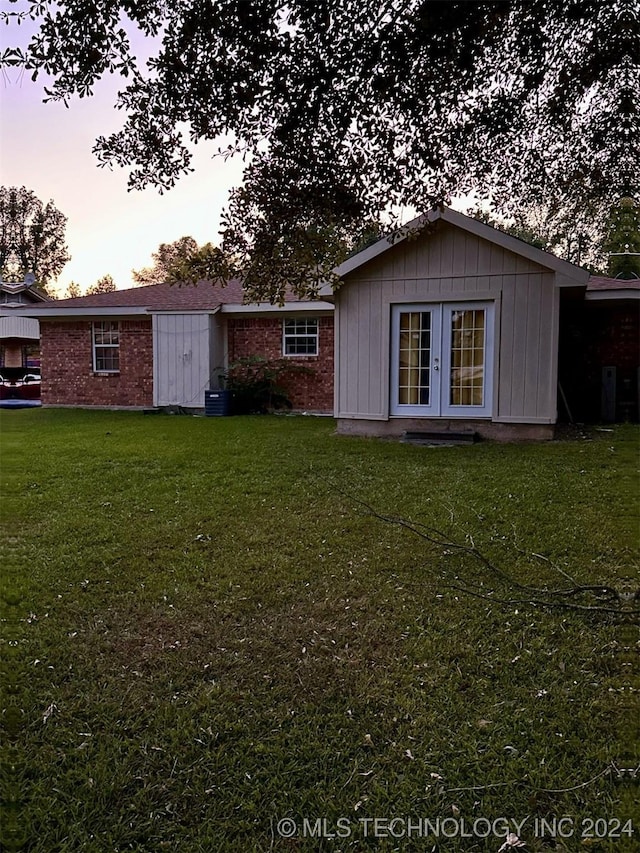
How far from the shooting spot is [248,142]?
369 cm

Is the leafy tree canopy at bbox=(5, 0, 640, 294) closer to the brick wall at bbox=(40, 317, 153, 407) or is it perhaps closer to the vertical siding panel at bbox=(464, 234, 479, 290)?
the vertical siding panel at bbox=(464, 234, 479, 290)

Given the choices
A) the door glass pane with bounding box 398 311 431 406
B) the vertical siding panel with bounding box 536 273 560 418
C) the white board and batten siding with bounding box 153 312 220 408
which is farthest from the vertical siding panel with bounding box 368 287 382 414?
the white board and batten siding with bounding box 153 312 220 408

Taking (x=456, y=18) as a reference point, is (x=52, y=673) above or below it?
below

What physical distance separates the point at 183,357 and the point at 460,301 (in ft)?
23.9

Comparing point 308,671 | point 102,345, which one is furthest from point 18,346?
point 308,671

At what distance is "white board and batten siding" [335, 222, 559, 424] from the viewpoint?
9094 millimetres

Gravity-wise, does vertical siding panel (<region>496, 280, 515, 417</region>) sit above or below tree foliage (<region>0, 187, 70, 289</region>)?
below

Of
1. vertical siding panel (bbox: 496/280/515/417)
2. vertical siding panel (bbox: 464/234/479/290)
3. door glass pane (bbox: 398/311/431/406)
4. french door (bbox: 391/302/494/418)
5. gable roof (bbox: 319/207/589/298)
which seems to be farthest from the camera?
door glass pane (bbox: 398/311/431/406)

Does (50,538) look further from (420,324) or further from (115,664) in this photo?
(420,324)

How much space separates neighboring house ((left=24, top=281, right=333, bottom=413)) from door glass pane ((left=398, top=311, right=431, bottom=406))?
152 inches

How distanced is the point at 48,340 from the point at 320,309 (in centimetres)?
735

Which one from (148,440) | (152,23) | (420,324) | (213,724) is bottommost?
(213,724)

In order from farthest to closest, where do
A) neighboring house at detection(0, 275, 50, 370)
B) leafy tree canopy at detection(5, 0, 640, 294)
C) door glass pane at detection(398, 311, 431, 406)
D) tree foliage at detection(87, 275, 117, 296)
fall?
tree foliage at detection(87, 275, 117, 296)
neighboring house at detection(0, 275, 50, 370)
door glass pane at detection(398, 311, 431, 406)
leafy tree canopy at detection(5, 0, 640, 294)

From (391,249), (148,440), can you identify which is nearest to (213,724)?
(148,440)
